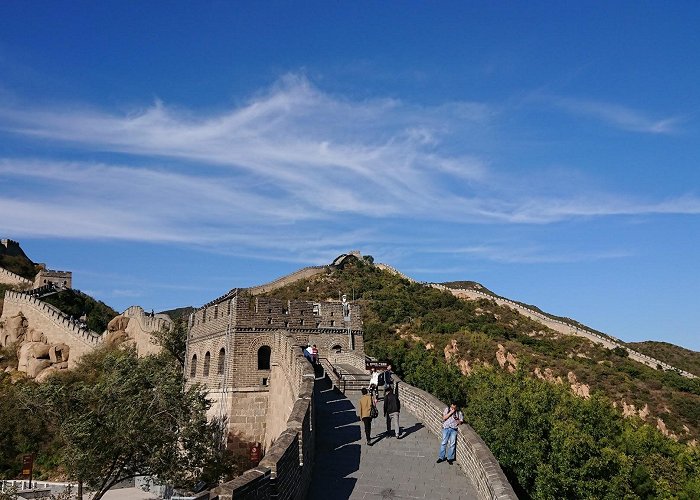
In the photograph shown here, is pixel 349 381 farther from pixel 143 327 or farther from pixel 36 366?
pixel 36 366

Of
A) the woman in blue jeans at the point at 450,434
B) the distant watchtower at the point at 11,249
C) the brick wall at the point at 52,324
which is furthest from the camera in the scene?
the distant watchtower at the point at 11,249

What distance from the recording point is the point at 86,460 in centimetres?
1758

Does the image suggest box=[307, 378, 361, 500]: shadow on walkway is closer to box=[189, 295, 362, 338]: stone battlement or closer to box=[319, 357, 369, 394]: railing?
box=[319, 357, 369, 394]: railing

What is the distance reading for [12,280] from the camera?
6375 centimetres

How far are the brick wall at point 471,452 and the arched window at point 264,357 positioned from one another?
8.52 metres

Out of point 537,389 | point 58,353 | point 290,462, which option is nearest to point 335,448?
point 290,462

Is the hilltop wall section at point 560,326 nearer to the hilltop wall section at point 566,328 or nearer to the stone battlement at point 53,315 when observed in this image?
the hilltop wall section at point 566,328

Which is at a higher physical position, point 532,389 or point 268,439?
point 532,389

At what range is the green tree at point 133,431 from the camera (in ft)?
58.7

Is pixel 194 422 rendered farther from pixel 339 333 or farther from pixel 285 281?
pixel 285 281

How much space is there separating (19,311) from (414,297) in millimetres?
37252

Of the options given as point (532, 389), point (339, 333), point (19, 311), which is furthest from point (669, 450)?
point (19, 311)

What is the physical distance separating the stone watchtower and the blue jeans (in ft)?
32.6

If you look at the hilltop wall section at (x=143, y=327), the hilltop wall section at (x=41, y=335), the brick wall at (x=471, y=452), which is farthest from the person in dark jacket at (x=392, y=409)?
the hilltop wall section at (x=41, y=335)
